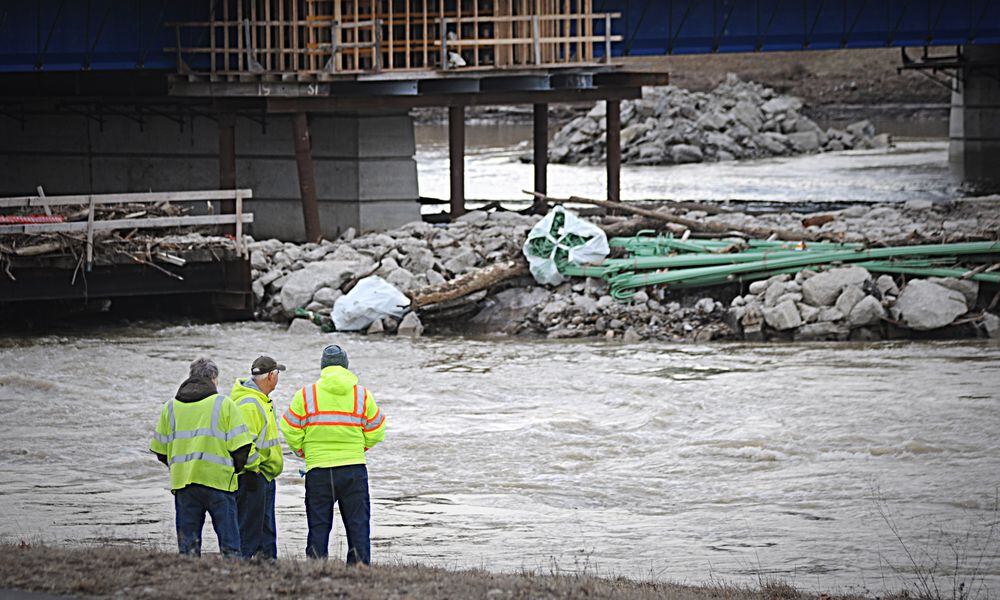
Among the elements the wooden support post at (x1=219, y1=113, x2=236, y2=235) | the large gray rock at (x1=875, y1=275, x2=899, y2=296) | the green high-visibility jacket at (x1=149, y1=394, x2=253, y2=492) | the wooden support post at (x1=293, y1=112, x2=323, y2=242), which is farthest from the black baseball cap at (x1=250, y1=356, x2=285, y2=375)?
the wooden support post at (x1=219, y1=113, x2=236, y2=235)

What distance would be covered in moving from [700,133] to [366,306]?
39.3 m

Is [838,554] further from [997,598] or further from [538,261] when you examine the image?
[538,261]

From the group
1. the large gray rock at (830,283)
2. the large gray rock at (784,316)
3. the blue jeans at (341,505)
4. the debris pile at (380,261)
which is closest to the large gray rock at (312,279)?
the debris pile at (380,261)

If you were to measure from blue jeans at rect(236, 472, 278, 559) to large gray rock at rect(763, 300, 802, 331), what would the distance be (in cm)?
1267

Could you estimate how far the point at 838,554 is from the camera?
10.4 meters

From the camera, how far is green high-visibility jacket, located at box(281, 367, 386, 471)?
8.84 meters

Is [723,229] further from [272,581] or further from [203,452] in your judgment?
[272,581]

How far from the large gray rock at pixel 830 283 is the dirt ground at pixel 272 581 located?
1221 centimetres

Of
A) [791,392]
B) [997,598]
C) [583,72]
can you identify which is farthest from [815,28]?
[997,598]

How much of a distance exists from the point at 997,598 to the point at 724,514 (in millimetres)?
3434

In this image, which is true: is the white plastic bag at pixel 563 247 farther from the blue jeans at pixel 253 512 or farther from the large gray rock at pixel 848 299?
the blue jeans at pixel 253 512

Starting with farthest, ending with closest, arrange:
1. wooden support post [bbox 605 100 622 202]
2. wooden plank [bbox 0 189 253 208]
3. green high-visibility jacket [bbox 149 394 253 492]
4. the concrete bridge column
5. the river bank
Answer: the concrete bridge column
wooden support post [bbox 605 100 622 202]
wooden plank [bbox 0 189 253 208]
the river bank
green high-visibility jacket [bbox 149 394 253 492]

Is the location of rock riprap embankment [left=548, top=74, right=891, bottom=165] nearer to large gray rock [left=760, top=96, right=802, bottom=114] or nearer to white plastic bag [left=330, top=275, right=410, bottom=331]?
large gray rock [left=760, top=96, right=802, bottom=114]

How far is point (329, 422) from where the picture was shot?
8.84 metres
